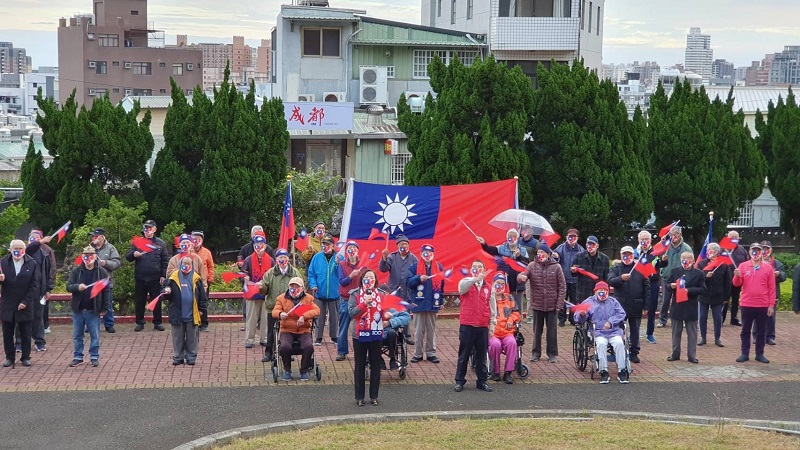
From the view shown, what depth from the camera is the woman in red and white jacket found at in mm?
16500

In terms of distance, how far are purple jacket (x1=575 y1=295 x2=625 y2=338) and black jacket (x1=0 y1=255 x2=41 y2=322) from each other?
25.6ft

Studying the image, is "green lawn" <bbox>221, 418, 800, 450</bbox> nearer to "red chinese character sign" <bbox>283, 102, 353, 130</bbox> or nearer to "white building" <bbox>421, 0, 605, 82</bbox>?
"red chinese character sign" <bbox>283, 102, 353, 130</bbox>

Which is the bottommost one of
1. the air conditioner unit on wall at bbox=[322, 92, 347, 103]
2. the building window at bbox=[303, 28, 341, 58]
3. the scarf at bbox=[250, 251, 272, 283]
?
the scarf at bbox=[250, 251, 272, 283]

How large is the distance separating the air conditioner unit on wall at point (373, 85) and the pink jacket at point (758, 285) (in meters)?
25.3

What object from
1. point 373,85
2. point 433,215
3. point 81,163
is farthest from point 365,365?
point 373,85

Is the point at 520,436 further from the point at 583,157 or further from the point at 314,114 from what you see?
the point at 314,114

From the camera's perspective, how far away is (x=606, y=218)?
24953mm

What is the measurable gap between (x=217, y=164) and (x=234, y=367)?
9793 millimetres

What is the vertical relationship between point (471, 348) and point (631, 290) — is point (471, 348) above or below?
below

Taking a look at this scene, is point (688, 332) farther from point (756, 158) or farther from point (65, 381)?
point (756, 158)

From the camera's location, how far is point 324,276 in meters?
16.8

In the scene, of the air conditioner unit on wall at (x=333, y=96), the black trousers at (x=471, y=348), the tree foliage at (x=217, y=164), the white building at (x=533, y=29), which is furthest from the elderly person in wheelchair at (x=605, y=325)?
the white building at (x=533, y=29)

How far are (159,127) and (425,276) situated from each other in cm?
2887

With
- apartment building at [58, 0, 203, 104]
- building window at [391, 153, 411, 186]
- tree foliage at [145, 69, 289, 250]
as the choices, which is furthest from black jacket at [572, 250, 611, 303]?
apartment building at [58, 0, 203, 104]
